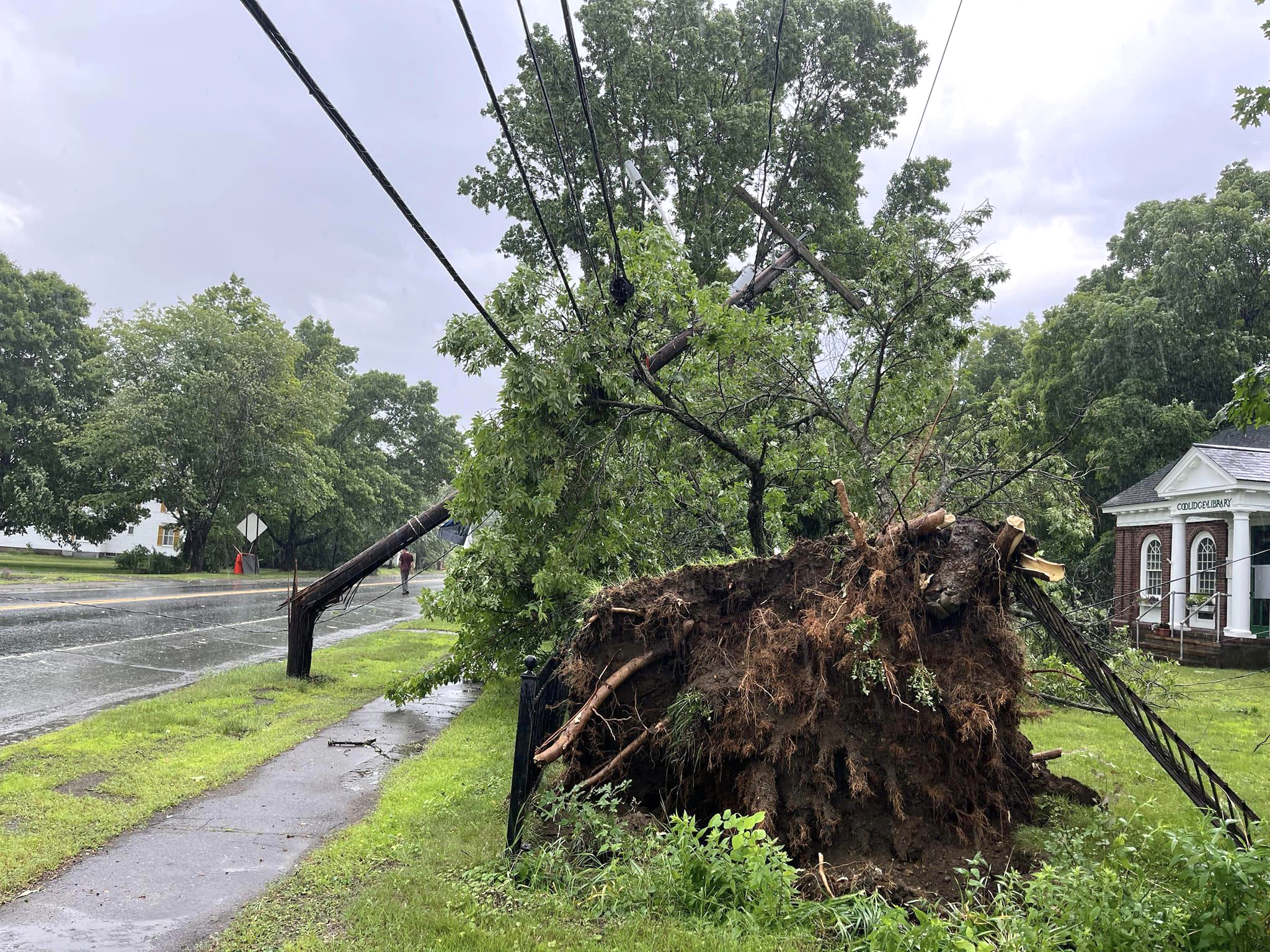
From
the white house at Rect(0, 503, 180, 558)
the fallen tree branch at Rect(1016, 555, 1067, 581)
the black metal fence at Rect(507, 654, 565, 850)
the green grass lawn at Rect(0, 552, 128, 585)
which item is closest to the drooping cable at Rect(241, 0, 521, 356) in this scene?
the black metal fence at Rect(507, 654, 565, 850)

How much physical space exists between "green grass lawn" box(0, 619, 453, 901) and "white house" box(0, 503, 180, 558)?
3453cm

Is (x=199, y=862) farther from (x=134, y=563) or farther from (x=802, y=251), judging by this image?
(x=134, y=563)

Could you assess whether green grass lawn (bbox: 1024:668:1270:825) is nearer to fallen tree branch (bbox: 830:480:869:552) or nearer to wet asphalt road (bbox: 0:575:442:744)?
fallen tree branch (bbox: 830:480:869:552)

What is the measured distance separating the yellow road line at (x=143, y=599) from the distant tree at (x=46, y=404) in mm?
12581

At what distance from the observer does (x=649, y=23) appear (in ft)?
73.1

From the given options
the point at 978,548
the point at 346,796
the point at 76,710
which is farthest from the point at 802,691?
the point at 76,710

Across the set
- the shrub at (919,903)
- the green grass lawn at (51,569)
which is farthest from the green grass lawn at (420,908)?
the green grass lawn at (51,569)

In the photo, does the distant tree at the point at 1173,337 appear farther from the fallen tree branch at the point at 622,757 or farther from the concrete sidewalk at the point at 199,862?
the concrete sidewalk at the point at 199,862

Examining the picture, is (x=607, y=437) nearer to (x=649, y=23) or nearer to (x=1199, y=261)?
(x=649, y=23)

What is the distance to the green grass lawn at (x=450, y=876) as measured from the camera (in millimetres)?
3818

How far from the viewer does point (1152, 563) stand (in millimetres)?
22094

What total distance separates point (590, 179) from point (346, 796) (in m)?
20.7

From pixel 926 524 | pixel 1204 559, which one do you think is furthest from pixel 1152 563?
pixel 926 524

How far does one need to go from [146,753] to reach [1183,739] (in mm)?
10762
